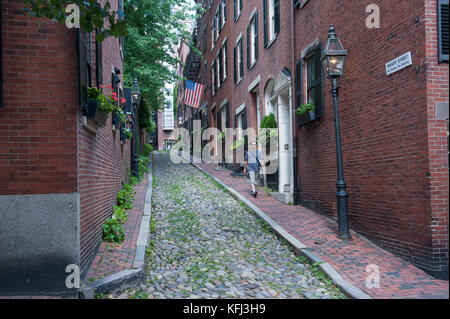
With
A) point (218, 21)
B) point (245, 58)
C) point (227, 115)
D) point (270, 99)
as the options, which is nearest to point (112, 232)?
point (270, 99)

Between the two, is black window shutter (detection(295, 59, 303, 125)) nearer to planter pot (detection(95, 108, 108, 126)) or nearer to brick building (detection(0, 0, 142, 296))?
planter pot (detection(95, 108, 108, 126))

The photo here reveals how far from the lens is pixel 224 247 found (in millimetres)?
6988

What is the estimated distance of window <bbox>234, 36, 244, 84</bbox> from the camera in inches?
695

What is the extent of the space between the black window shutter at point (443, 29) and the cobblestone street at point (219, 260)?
138 inches

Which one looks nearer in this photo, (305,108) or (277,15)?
(305,108)

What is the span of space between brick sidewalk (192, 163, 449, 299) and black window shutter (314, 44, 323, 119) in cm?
257

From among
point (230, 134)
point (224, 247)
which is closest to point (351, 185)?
point (224, 247)

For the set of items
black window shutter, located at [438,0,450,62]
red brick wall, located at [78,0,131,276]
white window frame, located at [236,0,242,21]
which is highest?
white window frame, located at [236,0,242,21]

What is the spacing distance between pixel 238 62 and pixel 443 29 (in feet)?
45.1

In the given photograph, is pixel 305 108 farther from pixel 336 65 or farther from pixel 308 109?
pixel 336 65

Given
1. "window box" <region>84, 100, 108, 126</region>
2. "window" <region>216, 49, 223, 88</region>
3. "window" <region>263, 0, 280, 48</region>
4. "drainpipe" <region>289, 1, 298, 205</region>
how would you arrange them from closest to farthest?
1. "window box" <region>84, 100, 108, 126</region>
2. "drainpipe" <region>289, 1, 298, 205</region>
3. "window" <region>263, 0, 280, 48</region>
4. "window" <region>216, 49, 223, 88</region>

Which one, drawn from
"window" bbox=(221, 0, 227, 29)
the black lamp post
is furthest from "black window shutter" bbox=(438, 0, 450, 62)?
"window" bbox=(221, 0, 227, 29)

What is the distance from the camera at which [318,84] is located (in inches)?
360
